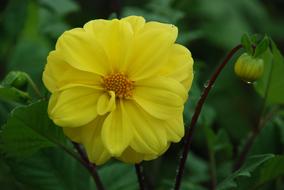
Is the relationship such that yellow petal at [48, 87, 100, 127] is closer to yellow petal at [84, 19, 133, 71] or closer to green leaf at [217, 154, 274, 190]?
yellow petal at [84, 19, 133, 71]

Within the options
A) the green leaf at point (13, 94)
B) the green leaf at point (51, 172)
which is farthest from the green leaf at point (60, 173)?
the green leaf at point (13, 94)

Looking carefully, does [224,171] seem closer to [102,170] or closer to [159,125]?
[102,170]

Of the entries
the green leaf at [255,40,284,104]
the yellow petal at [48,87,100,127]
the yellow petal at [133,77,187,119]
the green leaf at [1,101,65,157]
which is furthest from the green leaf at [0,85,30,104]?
the green leaf at [255,40,284,104]

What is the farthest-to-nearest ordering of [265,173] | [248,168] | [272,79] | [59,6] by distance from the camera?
1. [59,6]
2. [272,79]
3. [265,173]
4. [248,168]

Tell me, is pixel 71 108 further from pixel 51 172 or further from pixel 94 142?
pixel 51 172

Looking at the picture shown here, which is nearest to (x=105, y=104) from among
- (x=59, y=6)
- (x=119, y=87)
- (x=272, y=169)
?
(x=119, y=87)

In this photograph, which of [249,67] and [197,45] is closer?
[249,67]

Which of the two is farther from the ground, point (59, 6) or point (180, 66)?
point (180, 66)
